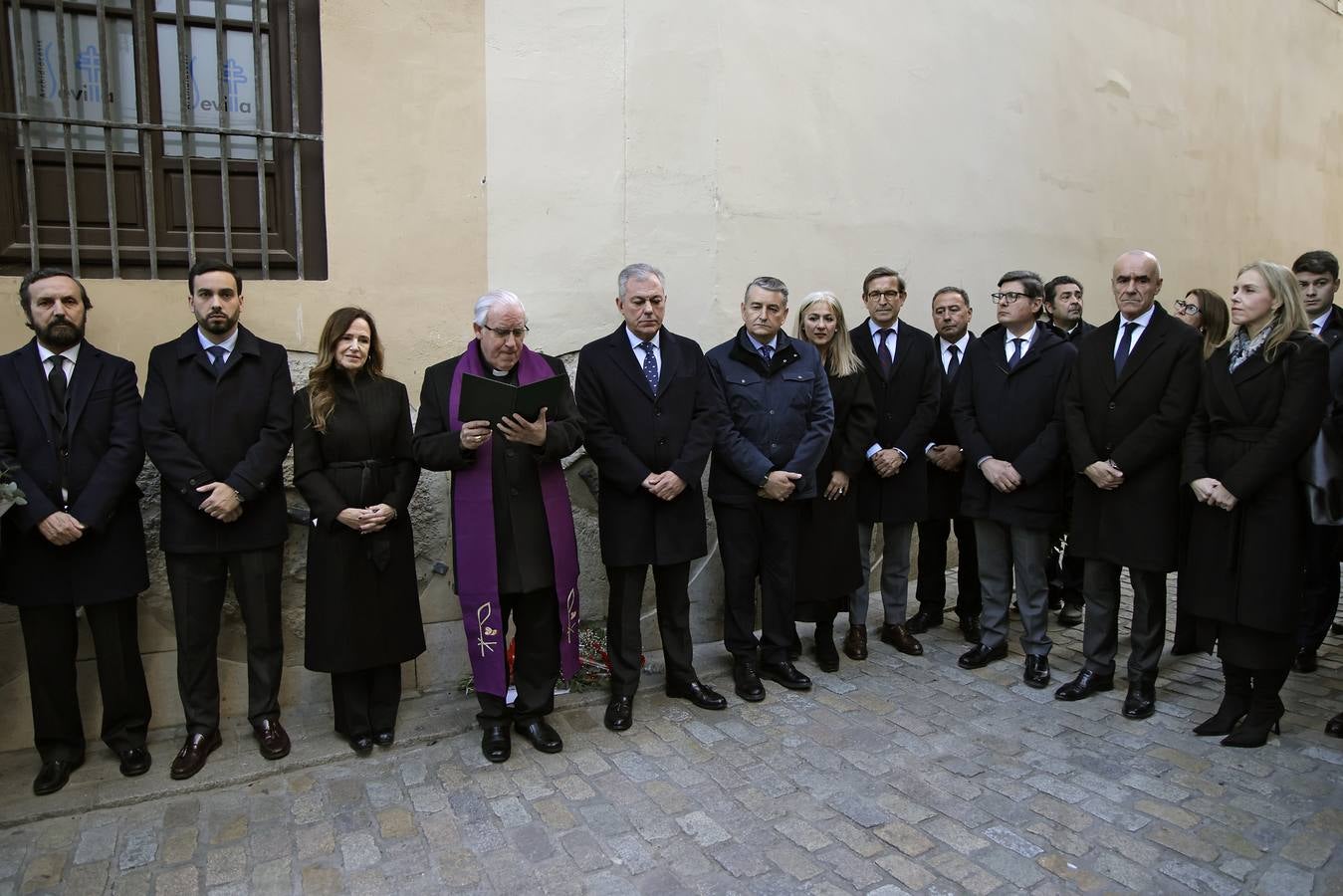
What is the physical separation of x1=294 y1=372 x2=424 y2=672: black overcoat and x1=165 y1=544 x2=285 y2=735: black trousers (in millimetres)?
202

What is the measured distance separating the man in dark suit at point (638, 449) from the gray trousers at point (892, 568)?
3.94ft

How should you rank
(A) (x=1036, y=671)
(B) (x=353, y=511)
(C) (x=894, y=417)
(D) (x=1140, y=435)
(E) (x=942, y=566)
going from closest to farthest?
(B) (x=353, y=511) → (D) (x=1140, y=435) → (A) (x=1036, y=671) → (C) (x=894, y=417) → (E) (x=942, y=566)

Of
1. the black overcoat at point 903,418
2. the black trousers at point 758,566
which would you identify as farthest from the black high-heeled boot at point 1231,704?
the black trousers at point 758,566

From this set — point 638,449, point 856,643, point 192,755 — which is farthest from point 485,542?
point 856,643

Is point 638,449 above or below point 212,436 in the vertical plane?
below

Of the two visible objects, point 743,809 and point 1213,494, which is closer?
point 743,809

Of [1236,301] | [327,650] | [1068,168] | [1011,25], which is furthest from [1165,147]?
[327,650]

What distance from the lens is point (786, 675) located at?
4.65 m

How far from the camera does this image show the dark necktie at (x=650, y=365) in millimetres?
4266

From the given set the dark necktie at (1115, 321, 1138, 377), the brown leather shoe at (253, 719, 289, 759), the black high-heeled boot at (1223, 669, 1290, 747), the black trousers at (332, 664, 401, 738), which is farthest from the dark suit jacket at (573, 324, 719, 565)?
the black high-heeled boot at (1223, 669, 1290, 747)

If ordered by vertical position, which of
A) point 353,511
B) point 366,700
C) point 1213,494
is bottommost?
point 366,700

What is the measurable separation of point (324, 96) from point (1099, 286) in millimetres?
5869

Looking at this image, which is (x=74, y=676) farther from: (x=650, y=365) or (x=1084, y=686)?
(x=1084, y=686)

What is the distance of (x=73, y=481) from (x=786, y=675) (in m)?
3.29
